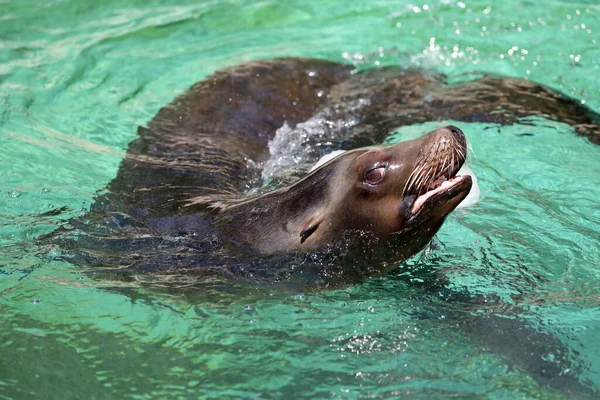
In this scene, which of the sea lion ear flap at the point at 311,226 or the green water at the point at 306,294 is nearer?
the green water at the point at 306,294

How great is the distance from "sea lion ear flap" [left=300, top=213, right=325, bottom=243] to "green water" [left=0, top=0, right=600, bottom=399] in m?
0.35

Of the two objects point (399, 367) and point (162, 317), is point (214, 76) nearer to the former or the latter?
point (162, 317)

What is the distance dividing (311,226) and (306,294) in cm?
39

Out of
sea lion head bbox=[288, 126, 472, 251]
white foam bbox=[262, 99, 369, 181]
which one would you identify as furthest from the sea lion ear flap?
white foam bbox=[262, 99, 369, 181]

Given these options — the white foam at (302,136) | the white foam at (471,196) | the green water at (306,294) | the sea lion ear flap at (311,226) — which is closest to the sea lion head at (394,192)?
the sea lion ear flap at (311,226)

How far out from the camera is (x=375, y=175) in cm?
472

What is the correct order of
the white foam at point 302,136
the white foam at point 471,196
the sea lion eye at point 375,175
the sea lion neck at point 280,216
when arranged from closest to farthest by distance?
1. the sea lion eye at point 375,175
2. the sea lion neck at point 280,216
3. the white foam at point 471,196
4. the white foam at point 302,136

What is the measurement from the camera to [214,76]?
735 centimetres

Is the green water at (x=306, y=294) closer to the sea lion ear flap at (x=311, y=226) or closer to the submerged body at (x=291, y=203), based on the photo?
the submerged body at (x=291, y=203)

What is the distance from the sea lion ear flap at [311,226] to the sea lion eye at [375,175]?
1.15ft

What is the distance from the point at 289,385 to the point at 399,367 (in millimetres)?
555

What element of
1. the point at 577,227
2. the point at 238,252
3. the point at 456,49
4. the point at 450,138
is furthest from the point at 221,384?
the point at 456,49

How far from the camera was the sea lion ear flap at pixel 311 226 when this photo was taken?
188 inches

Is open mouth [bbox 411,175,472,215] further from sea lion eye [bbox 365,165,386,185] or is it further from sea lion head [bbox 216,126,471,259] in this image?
sea lion eye [bbox 365,165,386,185]
